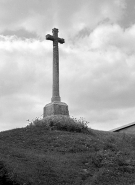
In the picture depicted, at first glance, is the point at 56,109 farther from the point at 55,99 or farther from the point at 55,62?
the point at 55,62

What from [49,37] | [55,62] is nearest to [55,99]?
[55,62]

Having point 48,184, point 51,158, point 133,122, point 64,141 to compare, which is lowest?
point 48,184

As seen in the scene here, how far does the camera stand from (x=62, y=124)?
16.2 meters

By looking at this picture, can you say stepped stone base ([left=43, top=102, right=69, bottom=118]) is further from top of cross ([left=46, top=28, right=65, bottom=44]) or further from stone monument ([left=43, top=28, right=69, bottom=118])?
top of cross ([left=46, top=28, right=65, bottom=44])

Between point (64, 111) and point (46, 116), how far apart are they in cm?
111

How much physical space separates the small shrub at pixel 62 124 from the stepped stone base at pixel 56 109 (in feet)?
3.13

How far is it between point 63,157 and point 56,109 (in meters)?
7.05

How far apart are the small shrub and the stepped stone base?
955mm

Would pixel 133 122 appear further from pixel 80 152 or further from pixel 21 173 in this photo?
pixel 21 173

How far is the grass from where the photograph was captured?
29.9ft

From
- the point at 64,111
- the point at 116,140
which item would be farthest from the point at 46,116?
the point at 116,140

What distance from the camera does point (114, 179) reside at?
375 inches

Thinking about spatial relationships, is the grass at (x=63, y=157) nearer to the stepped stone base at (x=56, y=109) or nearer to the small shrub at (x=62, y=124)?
the small shrub at (x=62, y=124)

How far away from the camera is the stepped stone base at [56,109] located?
1823 centimetres
